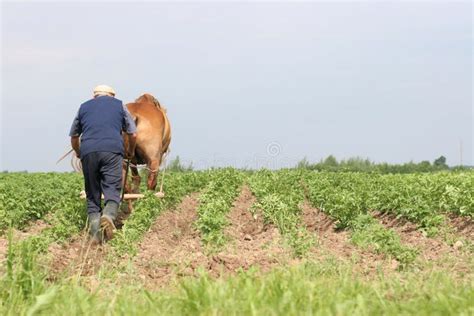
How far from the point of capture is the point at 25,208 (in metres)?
12.9

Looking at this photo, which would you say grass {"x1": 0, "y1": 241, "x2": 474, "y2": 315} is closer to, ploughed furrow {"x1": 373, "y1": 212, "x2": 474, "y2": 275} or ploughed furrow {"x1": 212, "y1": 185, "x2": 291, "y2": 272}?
ploughed furrow {"x1": 212, "y1": 185, "x2": 291, "y2": 272}

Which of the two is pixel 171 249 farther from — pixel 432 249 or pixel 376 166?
pixel 376 166

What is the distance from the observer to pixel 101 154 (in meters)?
10.5

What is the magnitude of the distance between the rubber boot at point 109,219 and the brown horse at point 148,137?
2.58 m

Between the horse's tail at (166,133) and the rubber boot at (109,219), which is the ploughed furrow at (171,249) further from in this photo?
the horse's tail at (166,133)

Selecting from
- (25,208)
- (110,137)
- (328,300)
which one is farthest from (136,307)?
(25,208)

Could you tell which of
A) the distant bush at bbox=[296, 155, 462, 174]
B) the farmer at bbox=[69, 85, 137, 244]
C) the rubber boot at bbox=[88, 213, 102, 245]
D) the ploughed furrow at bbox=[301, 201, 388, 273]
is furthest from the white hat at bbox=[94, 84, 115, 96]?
the distant bush at bbox=[296, 155, 462, 174]

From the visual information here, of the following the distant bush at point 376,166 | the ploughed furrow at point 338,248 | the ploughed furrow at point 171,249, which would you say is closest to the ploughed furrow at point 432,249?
the ploughed furrow at point 338,248

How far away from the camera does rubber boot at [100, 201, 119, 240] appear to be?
10.1 meters

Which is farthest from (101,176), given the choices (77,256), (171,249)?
(171,249)

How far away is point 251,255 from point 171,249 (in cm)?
188

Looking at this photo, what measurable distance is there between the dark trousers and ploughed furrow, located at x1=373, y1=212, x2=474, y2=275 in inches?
163

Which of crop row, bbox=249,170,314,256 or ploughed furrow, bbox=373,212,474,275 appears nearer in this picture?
ploughed furrow, bbox=373,212,474,275

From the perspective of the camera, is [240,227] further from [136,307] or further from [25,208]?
[136,307]
